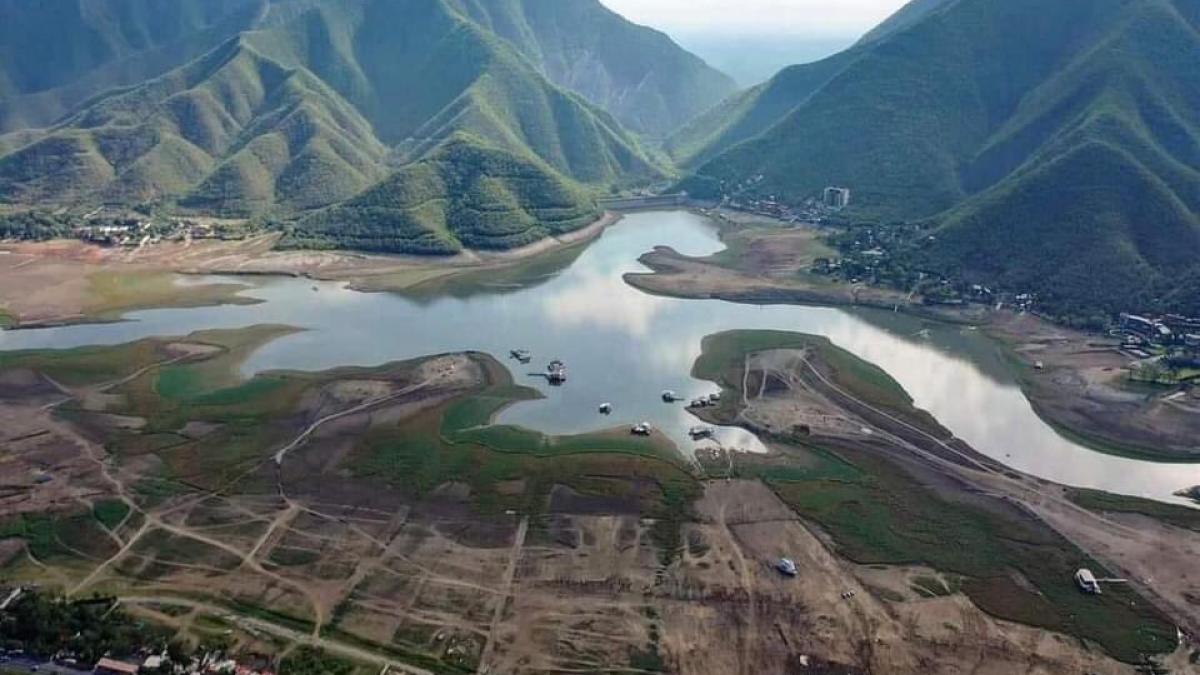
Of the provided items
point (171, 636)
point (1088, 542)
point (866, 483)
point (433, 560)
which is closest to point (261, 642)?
point (171, 636)

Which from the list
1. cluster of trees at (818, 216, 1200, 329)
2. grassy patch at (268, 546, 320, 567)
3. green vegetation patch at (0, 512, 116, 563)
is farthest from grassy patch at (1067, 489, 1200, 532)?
green vegetation patch at (0, 512, 116, 563)

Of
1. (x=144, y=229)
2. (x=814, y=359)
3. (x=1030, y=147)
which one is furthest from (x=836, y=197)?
(x=144, y=229)

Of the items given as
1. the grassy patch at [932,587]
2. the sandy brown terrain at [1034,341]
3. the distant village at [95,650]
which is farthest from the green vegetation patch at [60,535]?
the sandy brown terrain at [1034,341]

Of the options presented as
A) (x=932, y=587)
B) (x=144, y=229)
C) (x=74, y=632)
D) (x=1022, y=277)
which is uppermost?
(x=144, y=229)

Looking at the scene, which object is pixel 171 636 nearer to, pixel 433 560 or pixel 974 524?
pixel 433 560

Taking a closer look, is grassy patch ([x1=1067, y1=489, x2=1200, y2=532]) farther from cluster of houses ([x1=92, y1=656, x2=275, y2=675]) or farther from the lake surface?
cluster of houses ([x1=92, y1=656, x2=275, y2=675])

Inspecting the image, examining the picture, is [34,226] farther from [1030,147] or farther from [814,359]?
[1030,147]
